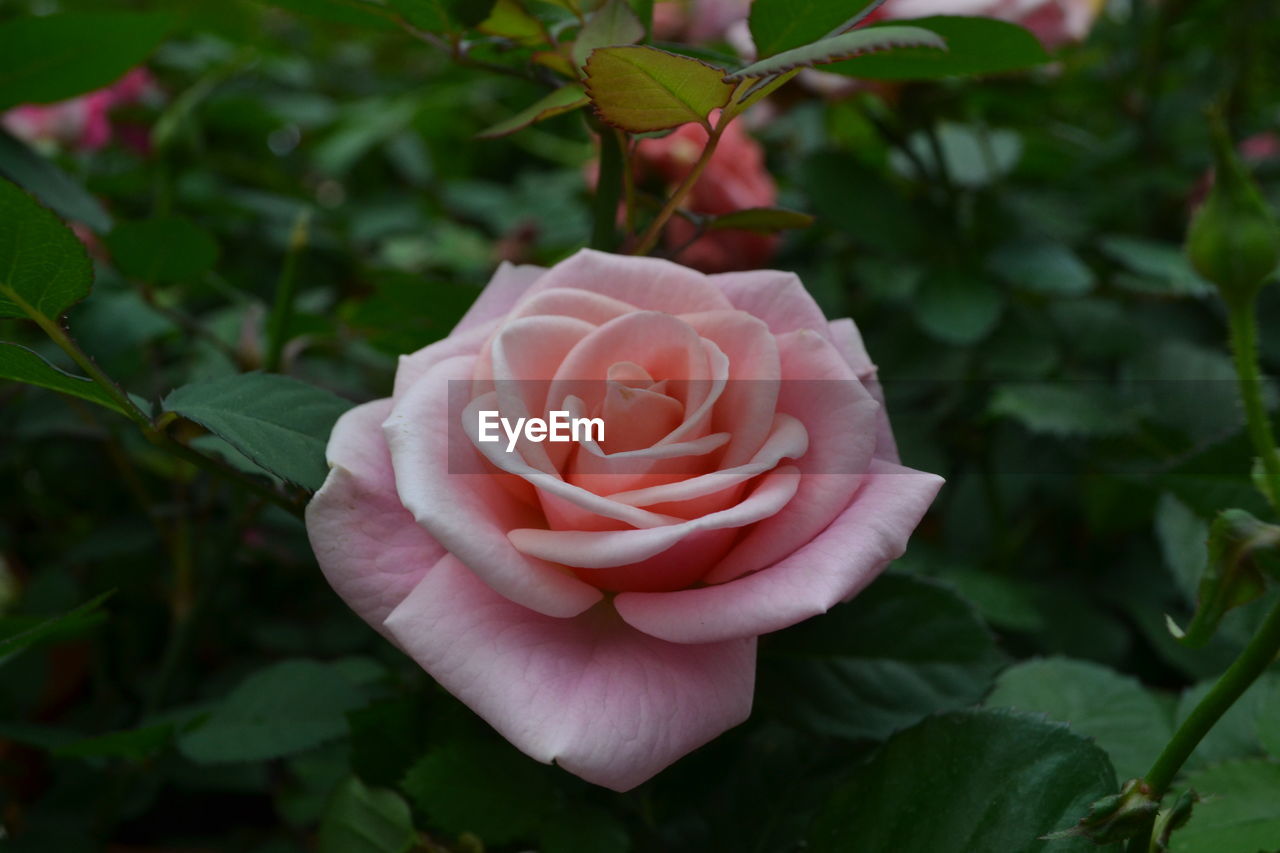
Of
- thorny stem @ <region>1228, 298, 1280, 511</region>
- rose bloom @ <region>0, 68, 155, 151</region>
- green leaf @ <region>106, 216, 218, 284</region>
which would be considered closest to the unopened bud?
thorny stem @ <region>1228, 298, 1280, 511</region>

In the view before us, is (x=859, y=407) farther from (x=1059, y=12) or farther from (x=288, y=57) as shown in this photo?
(x=288, y=57)

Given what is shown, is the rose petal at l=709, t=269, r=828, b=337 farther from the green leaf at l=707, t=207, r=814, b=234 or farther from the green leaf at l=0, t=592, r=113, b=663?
the green leaf at l=0, t=592, r=113, b=663

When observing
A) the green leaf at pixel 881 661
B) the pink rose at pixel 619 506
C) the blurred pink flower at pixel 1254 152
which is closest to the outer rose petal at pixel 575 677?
the pink rose at pixel 619 506

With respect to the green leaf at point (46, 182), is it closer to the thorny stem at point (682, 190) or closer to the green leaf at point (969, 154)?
the thorny stem at point (682, 190)

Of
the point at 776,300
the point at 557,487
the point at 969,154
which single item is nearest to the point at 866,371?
the point at 776,300

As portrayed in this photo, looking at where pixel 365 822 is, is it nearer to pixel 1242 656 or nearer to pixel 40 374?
pixel 40 374

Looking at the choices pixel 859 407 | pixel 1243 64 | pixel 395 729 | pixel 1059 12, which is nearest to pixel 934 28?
pixel 859 407
